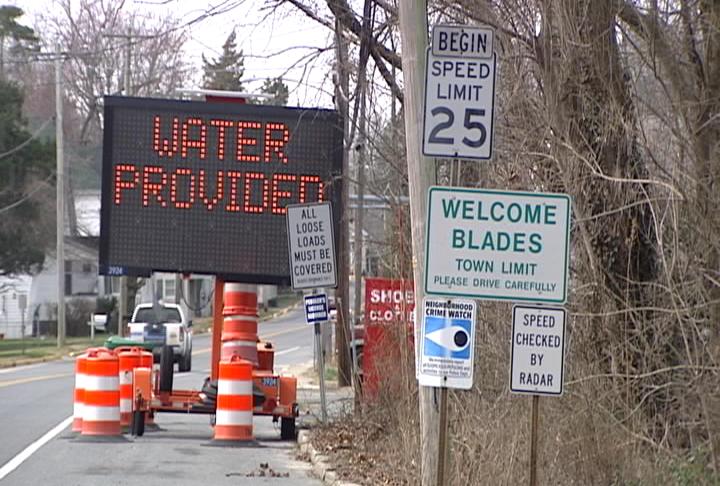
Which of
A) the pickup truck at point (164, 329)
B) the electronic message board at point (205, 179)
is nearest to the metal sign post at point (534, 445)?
the electronic message board at point (205, 179)

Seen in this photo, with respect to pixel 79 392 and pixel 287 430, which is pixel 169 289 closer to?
pixel 287 430

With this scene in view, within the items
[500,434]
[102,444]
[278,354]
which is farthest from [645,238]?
[278,354]

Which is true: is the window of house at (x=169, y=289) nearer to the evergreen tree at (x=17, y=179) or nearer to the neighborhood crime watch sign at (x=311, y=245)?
the evergreen tree at (x=17, y=179)

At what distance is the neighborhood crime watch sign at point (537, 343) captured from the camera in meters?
8.91

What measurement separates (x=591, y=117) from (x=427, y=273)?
3214mm

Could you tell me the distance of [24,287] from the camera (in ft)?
233

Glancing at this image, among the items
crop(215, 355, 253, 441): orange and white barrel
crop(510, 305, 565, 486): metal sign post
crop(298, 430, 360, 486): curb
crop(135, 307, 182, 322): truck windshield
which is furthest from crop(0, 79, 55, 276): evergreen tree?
crop(510, 305, 565, 486): metal sign post

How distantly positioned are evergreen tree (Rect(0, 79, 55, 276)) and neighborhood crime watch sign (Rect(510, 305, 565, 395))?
44.5 metres

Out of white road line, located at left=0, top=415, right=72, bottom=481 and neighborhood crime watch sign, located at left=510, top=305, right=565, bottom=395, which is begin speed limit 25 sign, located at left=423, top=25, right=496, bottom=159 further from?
white road line, located at left=0, top=415, right=72, bottom=481

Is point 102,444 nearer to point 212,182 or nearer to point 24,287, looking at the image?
point 212,182

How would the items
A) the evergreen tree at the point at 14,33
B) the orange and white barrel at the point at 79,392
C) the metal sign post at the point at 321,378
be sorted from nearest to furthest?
the orange and white barrel at the point at 79,392
the metal sign post at the point at 321,378
the evergreen tree at the point at 14,33

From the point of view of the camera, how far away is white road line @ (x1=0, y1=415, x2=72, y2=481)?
14.2 meters

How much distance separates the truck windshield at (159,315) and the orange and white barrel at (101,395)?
2062 centimetres

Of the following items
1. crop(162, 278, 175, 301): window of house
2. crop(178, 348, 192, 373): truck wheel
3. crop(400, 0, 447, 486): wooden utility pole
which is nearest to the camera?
crop(400, 0, 447, 486): wooden utility pole
